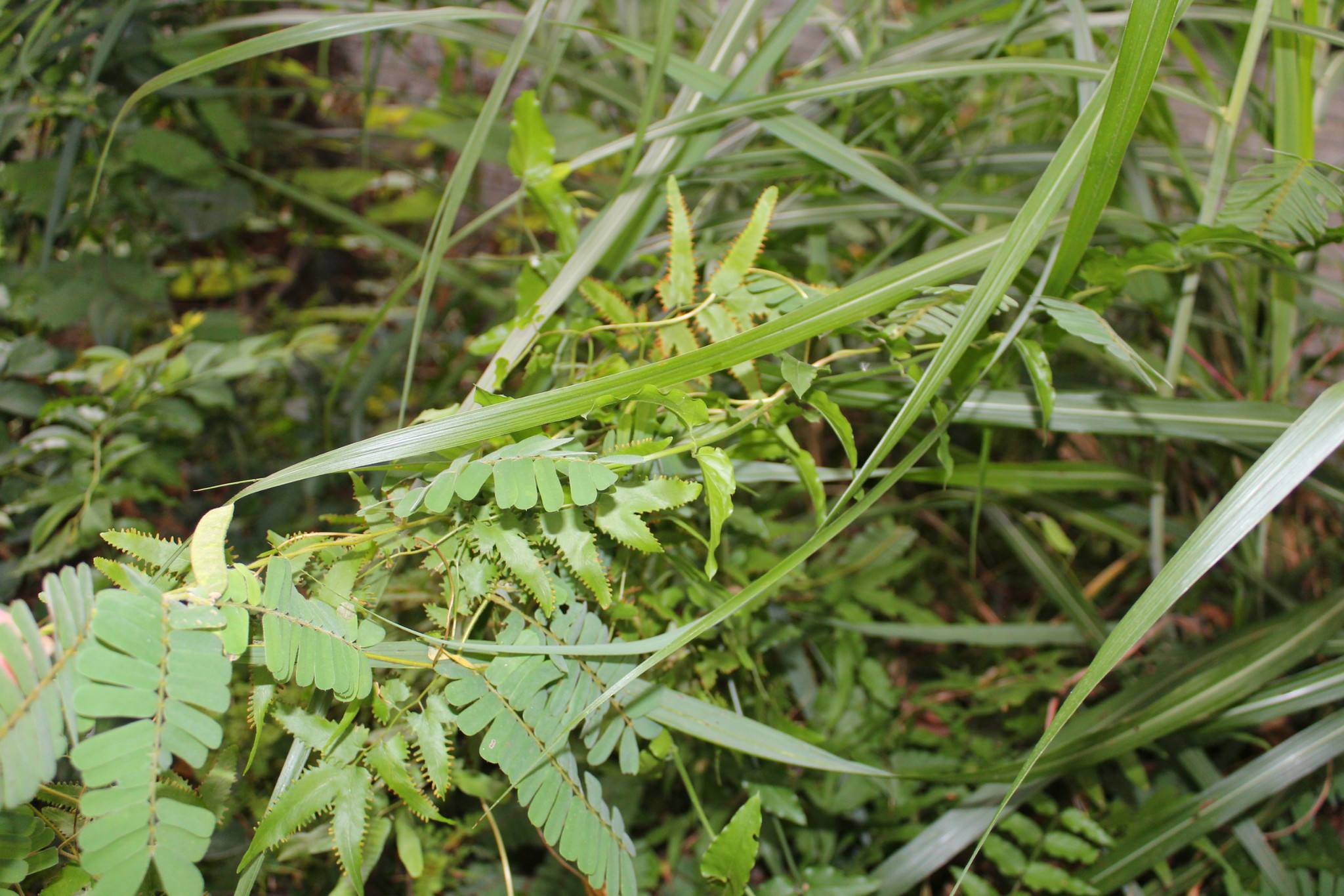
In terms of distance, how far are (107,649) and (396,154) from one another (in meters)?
1.54

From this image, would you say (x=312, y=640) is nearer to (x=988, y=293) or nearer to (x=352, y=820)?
(x=352, y=820)

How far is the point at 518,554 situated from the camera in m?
0.42

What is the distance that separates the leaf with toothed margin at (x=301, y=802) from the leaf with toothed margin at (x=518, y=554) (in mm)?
141

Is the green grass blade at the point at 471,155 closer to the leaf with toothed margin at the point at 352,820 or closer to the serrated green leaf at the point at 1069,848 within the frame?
the leaf with toothed margin at the point at 352,820

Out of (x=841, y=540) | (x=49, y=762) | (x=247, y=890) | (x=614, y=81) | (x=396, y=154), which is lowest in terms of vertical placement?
(x=841, y=540)

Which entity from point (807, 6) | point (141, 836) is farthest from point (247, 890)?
point (807, 6)

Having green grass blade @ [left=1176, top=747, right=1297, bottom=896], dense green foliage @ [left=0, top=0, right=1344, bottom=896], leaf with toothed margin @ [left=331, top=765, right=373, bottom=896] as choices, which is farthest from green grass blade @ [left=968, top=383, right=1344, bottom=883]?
green grass blade @ [left=1176, top=747, right=1297, bottom=896]

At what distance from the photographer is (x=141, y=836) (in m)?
0.32

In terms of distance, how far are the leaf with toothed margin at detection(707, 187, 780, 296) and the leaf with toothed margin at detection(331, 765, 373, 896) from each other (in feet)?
1.20

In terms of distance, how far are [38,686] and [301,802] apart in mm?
150

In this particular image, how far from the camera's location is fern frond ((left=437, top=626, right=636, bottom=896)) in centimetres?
42

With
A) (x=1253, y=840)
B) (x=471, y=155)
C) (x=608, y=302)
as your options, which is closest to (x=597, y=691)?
(x=608, y=302)

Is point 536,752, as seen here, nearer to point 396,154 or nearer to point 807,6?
point 807,6

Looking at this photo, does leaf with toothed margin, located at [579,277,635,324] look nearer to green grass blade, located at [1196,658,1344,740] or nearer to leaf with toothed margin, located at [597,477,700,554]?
leaf with toothed margin, located at [597,477,700,554]
